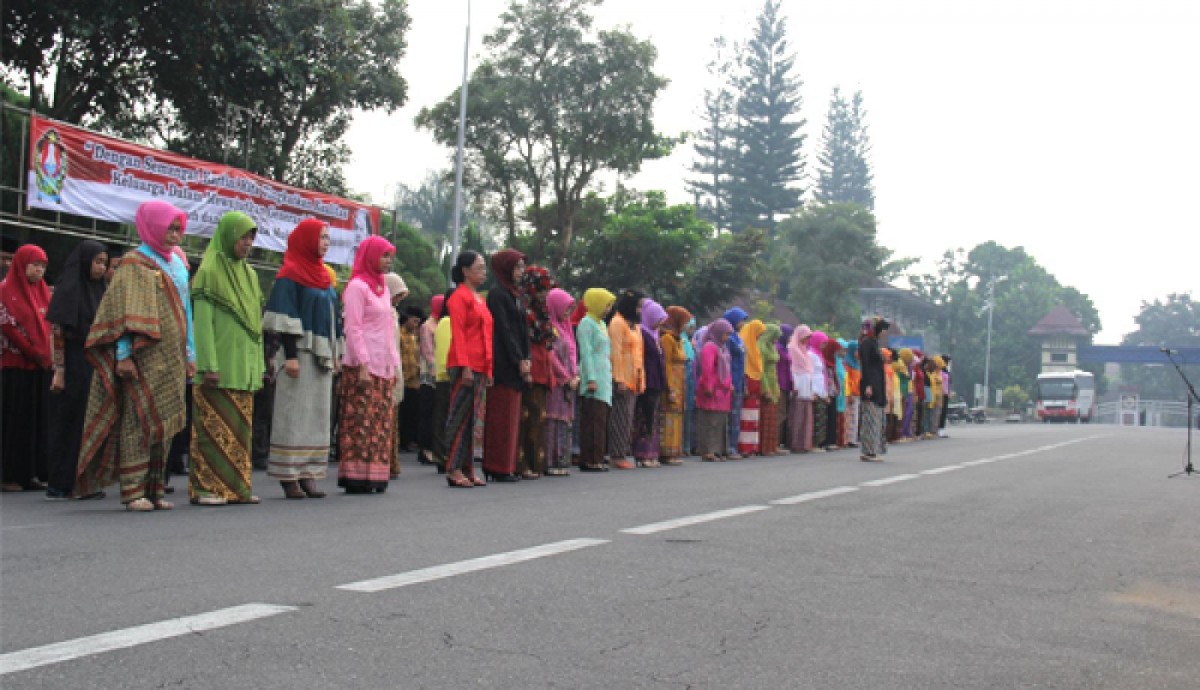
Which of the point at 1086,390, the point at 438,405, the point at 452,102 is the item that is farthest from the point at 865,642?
the point at 1086,390

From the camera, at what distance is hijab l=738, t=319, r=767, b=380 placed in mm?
18406

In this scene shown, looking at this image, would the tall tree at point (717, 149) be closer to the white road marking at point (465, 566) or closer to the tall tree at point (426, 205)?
the tall tree at point (426, 205)

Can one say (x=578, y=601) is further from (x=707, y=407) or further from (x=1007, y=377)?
(x=1007, y=377)

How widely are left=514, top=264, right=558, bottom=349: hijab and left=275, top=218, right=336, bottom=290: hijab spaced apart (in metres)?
3.07

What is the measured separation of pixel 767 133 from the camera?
8281 cm

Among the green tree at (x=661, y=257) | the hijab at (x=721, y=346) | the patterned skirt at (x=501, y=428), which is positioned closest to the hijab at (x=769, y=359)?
the hijab at (x=721, y=346)

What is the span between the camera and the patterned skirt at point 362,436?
9.75 metres

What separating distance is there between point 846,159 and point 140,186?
8871cm

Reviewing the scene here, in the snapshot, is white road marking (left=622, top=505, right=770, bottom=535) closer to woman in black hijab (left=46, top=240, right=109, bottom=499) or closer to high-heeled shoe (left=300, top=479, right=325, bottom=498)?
high-heeled shoe (left=300, top=479, right=325, bottom=498)

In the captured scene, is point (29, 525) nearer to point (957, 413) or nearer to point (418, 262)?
point (418, 262)

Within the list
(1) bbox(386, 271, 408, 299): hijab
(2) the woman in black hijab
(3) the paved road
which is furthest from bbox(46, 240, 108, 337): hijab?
(1) bbox(386, 271, 408, 299): hijab

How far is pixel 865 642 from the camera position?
451 cm

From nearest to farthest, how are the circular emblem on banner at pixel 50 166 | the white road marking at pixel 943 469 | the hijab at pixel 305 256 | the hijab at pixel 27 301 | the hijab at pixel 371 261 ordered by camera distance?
the hijab at pixel 305 256, the hijab at pixel 371 261, the hijab at pixel 27 301, the white road marking at pixel 943 469, the circular emblem on banner at pixel 50 166

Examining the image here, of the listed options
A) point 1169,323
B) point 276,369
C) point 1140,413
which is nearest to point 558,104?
point 276,369
